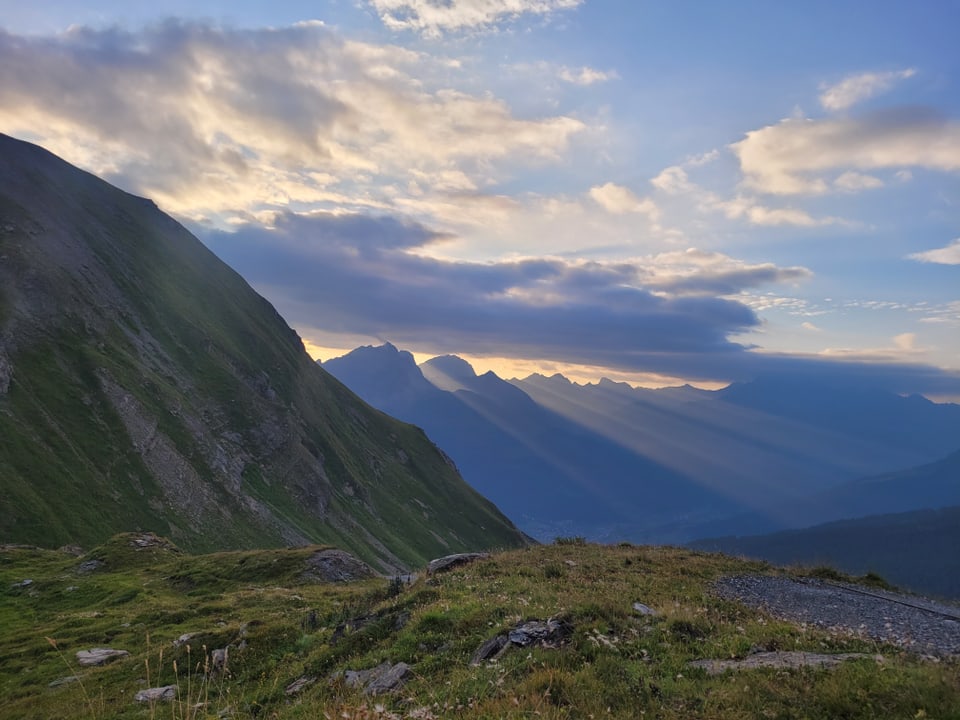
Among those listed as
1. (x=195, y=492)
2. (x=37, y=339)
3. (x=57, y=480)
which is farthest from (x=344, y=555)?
(x=37, y=339)

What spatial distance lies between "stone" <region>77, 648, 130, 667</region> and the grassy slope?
0.56m

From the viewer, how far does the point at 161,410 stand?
100 m

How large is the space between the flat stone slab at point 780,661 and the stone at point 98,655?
22.8m

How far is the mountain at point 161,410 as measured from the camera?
78000 millimetres

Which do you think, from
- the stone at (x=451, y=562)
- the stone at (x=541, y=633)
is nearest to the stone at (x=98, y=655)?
the stone at (x=451, y=562)

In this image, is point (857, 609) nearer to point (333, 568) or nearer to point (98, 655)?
point (98, 655)

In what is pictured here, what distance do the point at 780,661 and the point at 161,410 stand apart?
11196 centimetres

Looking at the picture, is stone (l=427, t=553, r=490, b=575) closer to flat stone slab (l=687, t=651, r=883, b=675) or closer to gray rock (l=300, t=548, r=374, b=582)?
gray rock (l=300, t=548, r=374, b=582)

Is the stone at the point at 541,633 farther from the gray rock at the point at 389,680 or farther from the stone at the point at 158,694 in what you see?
the stone at the point at 158,694

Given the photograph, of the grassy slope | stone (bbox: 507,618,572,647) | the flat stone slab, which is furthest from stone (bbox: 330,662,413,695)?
the flat stone slab

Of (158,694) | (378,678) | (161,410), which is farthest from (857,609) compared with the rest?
(161,410)

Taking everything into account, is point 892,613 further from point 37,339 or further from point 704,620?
point 37,339

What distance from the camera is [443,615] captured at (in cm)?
1505

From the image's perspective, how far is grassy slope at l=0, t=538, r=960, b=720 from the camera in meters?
8.44
